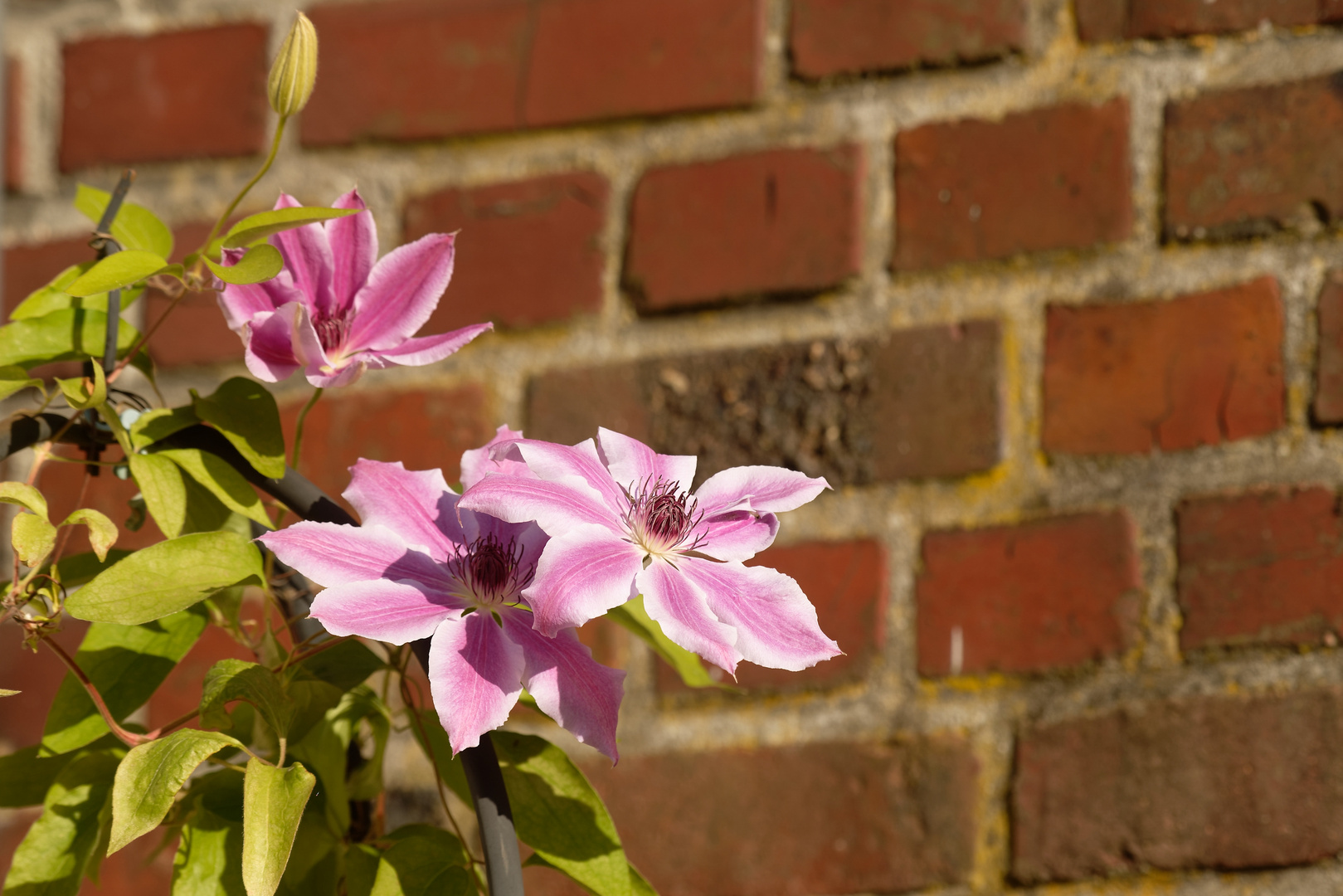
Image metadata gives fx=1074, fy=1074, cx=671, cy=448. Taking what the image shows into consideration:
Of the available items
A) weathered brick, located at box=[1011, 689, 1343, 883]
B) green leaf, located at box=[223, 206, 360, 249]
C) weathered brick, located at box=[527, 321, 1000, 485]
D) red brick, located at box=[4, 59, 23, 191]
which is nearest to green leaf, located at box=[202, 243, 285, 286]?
green leaf, located at box=[223, 206, 360, 249]

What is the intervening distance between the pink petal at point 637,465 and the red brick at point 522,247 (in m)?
0.33

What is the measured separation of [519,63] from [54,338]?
414 mm

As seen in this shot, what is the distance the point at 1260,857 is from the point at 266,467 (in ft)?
1.69

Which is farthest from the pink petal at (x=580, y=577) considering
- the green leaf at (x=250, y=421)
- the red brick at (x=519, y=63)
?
the red brick at (x=519, y=63)

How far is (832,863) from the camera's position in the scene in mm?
595

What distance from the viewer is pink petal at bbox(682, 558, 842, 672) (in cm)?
28

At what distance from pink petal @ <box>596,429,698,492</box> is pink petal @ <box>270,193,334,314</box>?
0.11m

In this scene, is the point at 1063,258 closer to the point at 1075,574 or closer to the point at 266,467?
the point at 1075,574

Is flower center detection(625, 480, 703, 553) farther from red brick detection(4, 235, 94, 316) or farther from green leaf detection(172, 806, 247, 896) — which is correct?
red brick detection(4, 235, 94, 316)

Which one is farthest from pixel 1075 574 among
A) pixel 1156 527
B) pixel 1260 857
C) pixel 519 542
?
pixel 519 542

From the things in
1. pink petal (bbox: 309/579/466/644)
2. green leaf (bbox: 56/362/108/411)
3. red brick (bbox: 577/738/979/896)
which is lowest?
red brick (bbox: 577/738/979/896)

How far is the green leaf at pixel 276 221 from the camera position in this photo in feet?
1.05

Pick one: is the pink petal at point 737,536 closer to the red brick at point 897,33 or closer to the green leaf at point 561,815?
the green leaf at point 561,815

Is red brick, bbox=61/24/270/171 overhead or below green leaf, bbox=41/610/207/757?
overhead
